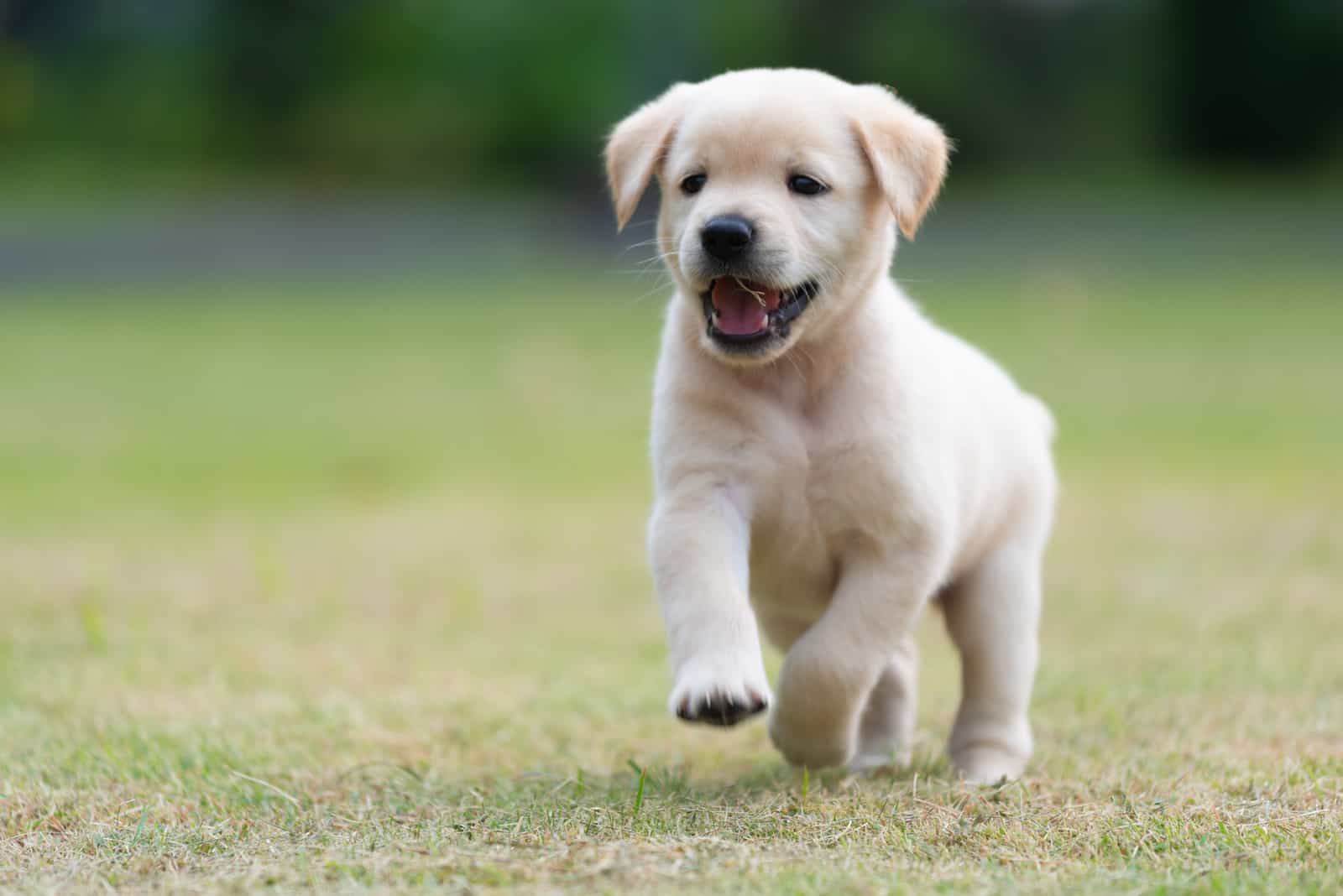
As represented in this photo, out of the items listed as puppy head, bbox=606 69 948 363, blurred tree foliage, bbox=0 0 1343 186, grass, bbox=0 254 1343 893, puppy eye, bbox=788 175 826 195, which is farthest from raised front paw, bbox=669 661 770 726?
blurred tree foliage, bbox=0 0 1343 186

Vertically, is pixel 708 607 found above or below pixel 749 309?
below

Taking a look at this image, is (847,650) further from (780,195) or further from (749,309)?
(780,195)

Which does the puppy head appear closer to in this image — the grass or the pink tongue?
the pink tongue

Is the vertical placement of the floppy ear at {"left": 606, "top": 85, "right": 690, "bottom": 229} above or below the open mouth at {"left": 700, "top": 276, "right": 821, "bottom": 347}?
above

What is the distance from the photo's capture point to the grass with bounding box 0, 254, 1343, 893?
338 centimetres

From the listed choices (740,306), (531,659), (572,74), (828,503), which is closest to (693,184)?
(740,306)

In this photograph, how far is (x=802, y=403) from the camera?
411 centimetres

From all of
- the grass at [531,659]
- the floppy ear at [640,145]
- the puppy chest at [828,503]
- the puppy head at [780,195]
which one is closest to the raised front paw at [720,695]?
the grass at [531,659]

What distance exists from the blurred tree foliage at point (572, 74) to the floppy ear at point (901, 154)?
29181 millimetres

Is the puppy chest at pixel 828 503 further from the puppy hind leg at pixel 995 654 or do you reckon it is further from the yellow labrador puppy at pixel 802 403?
the puppy hind leg at pixel 995 654

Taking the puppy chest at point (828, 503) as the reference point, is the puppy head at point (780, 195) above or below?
above

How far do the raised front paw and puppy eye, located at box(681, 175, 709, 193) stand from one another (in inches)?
50.3

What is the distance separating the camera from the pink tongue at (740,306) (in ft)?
13.1

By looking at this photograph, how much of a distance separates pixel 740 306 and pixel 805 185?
0.35 m
